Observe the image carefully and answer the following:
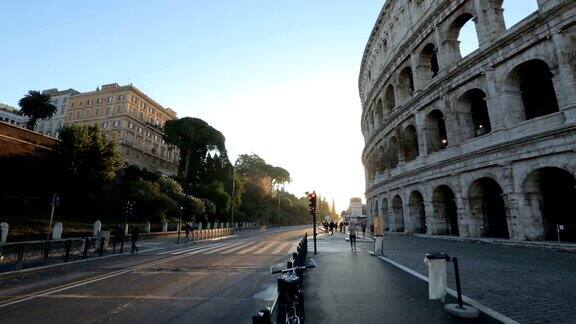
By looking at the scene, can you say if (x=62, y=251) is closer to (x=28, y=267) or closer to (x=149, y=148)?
(x=28, y=267)

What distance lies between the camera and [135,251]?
61.3 ft

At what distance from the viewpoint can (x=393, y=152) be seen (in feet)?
92.9

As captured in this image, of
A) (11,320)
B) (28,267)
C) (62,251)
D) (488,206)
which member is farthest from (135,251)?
(488,206)

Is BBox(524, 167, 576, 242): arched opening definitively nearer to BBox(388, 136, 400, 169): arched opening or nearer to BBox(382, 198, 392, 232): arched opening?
BBox(388, 136, 400, 169): arched opening

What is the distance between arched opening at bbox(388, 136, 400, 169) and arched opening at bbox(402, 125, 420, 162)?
2.08 m

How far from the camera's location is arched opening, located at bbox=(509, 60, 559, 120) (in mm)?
16506

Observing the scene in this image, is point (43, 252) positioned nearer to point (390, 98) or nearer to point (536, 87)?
point (536, 87)

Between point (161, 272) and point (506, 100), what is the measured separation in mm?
17745

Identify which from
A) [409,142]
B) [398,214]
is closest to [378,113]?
[409,142]

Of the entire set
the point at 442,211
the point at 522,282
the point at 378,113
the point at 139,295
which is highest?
the point at 378,113

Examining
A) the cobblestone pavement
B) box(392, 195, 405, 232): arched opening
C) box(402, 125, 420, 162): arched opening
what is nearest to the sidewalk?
the cobblestone pavement

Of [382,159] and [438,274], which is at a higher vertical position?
[382,159]

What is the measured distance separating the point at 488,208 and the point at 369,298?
17.3 meters

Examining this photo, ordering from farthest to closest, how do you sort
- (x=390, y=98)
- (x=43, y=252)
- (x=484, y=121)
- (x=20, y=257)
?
(x=390, y=98) < (x=484, y=121) < (x=43, y=252) < (x=20, y=257)
